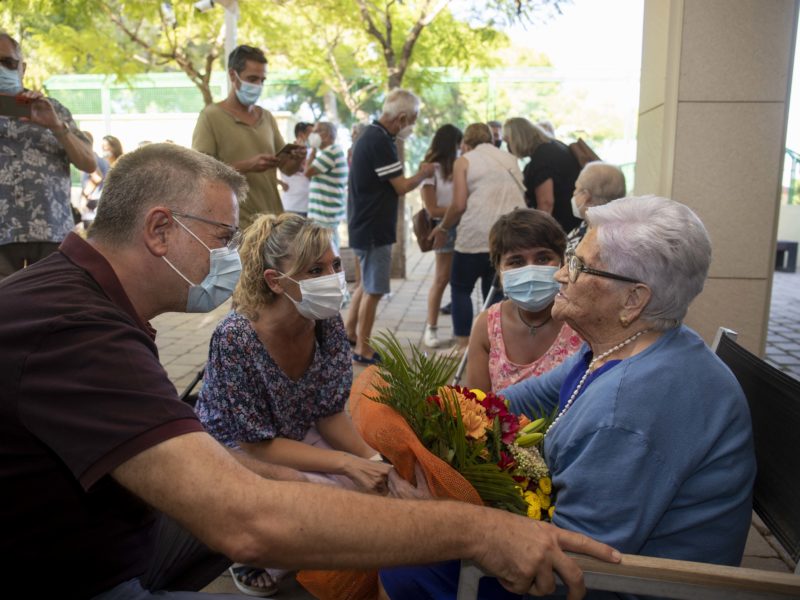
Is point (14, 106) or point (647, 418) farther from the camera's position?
point (14, 106)

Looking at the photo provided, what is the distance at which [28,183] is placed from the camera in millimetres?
4531

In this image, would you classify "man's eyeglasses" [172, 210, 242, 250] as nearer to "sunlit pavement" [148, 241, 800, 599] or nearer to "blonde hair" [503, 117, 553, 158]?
"sunlit pavement" [148, 241, 800, 599]

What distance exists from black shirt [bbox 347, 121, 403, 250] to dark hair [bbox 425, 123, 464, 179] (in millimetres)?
902

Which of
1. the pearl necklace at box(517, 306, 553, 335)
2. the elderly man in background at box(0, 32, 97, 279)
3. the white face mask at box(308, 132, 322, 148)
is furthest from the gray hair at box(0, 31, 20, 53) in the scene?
the white face mask at box(308, 132, 322, 148)

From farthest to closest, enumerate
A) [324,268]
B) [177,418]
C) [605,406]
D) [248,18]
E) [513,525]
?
[248,18] < [324,268] < [605,406] < [513,525] < [177,418]

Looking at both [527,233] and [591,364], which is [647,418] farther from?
[527,233]

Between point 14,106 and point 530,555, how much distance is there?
432 cm

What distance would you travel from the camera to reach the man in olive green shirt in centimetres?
508

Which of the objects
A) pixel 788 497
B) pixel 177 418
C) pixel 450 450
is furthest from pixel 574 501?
pixel 177 418

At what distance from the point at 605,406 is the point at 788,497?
56cm

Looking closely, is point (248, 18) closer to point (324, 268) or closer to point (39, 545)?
point (324, 268)

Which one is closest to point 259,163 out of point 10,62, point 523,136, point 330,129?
point 10,62

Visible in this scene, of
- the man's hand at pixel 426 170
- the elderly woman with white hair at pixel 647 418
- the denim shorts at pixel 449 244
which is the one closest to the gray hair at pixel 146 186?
the elderly woman with white hair at pixel 647 418

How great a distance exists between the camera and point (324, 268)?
10.7 feet
